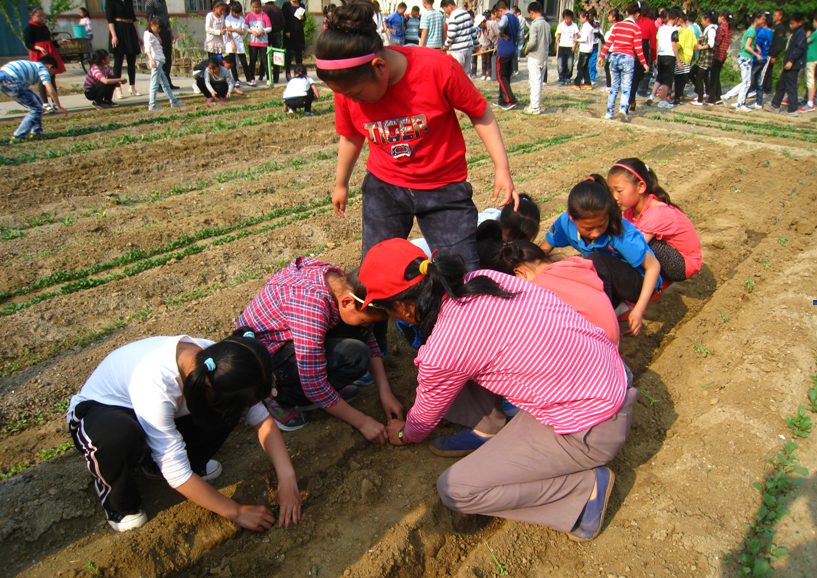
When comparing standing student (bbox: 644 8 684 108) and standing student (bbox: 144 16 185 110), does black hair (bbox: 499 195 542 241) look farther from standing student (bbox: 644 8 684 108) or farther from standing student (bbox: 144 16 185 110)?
standing student (bbox: 644 8 684 108)

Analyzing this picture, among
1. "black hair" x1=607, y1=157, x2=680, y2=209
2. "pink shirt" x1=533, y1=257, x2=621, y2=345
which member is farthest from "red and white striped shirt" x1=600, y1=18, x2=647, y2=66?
"pink shirt" x1=533, y1=257, x2=621, y2=345

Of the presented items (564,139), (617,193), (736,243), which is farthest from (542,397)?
(564,139)

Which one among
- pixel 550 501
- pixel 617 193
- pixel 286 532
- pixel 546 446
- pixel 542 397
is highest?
pixel 617 193

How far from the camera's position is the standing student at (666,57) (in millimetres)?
10023

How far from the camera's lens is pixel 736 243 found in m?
4.73

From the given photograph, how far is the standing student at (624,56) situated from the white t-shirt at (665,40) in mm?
1501

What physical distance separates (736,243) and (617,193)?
190 centimetres

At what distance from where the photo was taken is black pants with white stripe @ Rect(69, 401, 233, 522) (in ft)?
6.68

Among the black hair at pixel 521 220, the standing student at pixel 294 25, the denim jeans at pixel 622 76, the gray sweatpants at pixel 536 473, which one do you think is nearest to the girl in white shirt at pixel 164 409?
the gray sweatpants at pixel 536 473

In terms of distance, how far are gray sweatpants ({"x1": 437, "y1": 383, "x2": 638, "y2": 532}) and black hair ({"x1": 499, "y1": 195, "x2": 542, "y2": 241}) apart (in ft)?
4.36

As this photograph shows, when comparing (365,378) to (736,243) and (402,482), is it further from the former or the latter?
(736,243)

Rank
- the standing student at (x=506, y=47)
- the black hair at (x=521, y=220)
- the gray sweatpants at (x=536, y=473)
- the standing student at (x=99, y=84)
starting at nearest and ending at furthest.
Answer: the gray sweatpants at (x=536, y=473) < the black hair at (x=521, y=220) < the standing student at (x=99, y=84) < the standing student at (x=506, y=47)

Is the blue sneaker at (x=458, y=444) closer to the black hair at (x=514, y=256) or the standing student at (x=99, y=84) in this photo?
the black hair at (x=514, y=256)

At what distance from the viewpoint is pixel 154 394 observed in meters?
2.00
